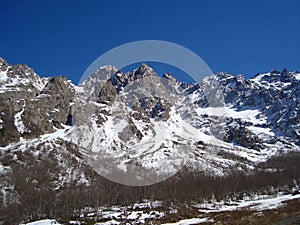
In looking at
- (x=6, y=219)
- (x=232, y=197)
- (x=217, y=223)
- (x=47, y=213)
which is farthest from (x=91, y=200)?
(x=217, y=223)

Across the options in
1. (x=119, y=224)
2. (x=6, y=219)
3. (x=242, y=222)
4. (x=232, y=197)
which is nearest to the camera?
(x=242, y=222)

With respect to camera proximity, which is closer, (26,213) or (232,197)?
(26,213)

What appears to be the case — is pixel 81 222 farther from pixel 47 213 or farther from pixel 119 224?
pixel 47 213

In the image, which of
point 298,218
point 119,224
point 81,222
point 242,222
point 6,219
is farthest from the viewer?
point 6,219

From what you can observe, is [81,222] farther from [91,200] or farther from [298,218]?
[91,200]

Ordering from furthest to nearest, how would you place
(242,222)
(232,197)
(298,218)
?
(232,197) → (242,222) → (298,218)

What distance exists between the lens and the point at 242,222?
73.4m

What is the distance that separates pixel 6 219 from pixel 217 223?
122m

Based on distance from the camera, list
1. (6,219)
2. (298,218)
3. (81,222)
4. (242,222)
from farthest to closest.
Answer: (6,219)
(81,222)
(242,222)
(298,218)

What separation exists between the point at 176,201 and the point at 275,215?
326ft

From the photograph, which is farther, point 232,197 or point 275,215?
point 232,197

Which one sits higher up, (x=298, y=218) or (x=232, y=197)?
(x=232, y=197)

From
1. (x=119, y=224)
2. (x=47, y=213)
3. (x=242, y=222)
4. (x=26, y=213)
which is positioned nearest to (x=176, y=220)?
(x=119, y=224)

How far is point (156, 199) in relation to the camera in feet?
624
